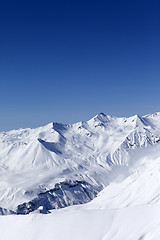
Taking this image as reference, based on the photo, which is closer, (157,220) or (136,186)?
(157,220)

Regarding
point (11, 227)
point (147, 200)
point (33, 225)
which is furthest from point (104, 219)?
point (147, 200)

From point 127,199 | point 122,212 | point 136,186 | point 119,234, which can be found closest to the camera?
point 119,234

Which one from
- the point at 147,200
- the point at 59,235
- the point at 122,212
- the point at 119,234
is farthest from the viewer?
the point at 147,200

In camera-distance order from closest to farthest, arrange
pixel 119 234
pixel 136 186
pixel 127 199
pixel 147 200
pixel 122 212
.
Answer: pixel 119 234, pixel 122 212, pixel 147 200, pixel 127 199, pixel 136 186

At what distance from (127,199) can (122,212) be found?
82397 millimetres

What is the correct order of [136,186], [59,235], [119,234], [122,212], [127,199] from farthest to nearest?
[136,186] < [127,199] < [122,212] < [59,235] < [119,234]

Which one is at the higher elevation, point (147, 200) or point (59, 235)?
point (59, 235)

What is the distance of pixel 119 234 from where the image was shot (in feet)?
193

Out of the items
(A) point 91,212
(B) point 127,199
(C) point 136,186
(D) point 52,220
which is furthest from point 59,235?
(C) point 136,186

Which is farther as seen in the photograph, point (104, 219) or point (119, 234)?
point (104, 219)

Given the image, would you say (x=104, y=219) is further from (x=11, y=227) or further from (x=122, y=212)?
(x=11, y=227)

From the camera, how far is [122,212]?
6775cm

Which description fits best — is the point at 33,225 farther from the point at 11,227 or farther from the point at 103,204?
the point at 103,204

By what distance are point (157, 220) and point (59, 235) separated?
923 inches
